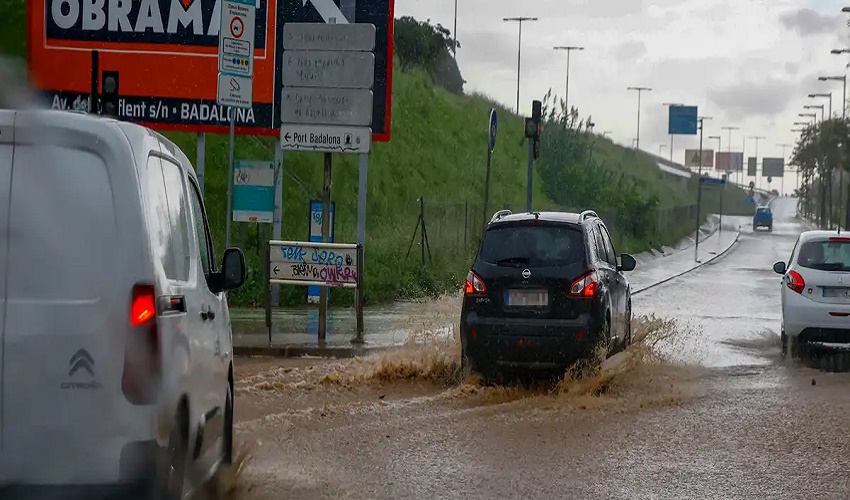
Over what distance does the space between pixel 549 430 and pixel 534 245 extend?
3.03m

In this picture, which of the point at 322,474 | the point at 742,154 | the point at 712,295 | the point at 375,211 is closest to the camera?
the point at 322,474

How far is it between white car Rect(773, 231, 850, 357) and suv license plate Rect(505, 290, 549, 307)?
16.6 ft

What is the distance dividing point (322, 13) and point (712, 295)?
12604 millimetres

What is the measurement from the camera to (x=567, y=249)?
13.4 m

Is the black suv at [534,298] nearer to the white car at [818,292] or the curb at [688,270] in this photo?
the white car at [818,292]

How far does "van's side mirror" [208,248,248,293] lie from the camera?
709cm

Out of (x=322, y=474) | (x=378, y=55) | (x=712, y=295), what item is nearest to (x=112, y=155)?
(x=322, y=474)

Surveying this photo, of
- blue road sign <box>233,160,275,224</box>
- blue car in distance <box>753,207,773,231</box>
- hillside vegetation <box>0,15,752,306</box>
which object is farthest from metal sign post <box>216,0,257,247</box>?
blue car in distance <box>753,207,773,231</box>

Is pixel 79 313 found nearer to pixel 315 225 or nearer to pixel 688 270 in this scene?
pixel 315 225

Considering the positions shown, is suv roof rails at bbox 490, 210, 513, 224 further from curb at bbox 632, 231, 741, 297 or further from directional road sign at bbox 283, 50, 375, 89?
curb at bbox 632, 231, 741, 297

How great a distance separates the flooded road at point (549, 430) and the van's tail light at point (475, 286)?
2.93 ft

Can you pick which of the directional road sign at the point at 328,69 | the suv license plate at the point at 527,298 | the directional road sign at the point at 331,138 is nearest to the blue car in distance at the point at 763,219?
the directional road sign at the point at 331,138

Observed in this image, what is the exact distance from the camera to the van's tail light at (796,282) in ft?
55.5

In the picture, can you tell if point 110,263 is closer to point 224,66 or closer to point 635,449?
point 635,449
